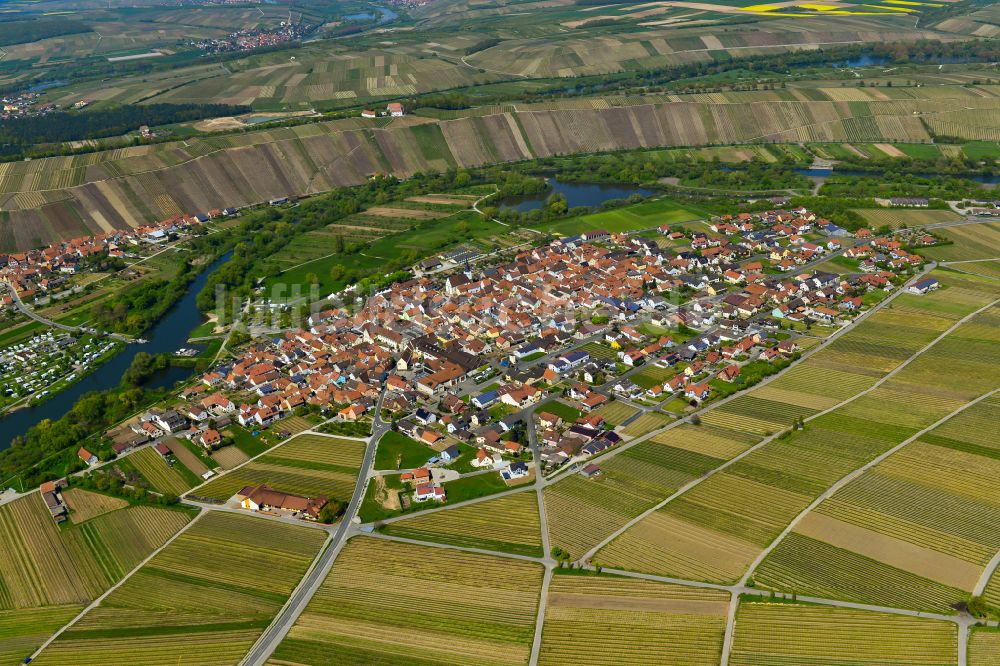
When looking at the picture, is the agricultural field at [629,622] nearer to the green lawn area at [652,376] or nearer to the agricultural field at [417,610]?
the agricultural field at [417,610]

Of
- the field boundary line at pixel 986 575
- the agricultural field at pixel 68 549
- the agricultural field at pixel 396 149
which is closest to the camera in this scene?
the field boundary line at pixel 986 575

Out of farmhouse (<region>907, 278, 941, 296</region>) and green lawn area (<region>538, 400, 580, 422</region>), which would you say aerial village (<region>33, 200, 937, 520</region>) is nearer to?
green lawn area (<region>538, 400, 580, 422</region>)

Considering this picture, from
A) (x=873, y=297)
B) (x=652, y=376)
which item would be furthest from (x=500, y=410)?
(x=873, y=297)

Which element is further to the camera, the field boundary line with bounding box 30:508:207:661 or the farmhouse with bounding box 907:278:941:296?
the farmhouse with bounding box 907:278:941:296

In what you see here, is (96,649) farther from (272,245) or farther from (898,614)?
(272,245)

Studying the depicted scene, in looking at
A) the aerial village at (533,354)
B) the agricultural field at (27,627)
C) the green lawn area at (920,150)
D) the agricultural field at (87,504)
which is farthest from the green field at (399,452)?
the green lawn area at (920,150)

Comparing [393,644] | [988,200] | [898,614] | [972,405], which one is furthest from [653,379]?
[988,200]

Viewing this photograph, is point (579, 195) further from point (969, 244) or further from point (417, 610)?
point (417, 610)

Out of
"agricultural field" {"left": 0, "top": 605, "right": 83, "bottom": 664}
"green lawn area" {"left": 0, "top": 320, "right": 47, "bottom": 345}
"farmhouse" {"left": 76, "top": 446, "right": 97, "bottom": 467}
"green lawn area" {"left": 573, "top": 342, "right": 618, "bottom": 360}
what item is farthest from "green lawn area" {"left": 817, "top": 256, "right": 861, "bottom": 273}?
"green lawn area" {"left": 0, "top": 320, "right": 47, "bottom": 345}
